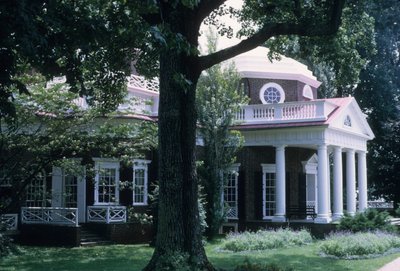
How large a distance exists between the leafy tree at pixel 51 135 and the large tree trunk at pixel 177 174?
21.6 ft

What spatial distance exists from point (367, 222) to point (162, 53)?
1426cm

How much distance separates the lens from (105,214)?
24.2m

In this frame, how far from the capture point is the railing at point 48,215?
2302cm

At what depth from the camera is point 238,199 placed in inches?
1183

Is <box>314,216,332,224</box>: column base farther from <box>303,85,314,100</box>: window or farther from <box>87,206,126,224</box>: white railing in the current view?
<box>303,85,314,100</box>: window

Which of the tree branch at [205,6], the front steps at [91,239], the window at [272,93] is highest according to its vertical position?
the window at [272,93]

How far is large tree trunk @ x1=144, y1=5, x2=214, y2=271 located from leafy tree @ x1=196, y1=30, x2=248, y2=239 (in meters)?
11.2

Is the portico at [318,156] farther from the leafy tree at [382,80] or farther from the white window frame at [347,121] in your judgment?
the leafy tree at [382,80]

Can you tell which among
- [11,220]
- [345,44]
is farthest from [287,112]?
[11,220]

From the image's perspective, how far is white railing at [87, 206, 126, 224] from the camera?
78.9 feet

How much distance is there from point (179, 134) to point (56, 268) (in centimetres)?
554

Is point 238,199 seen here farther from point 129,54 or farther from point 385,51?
point 385,51

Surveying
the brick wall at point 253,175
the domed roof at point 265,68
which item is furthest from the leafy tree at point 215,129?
the domed roof at point 265,68

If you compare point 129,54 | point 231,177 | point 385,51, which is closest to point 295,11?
point 129,54
